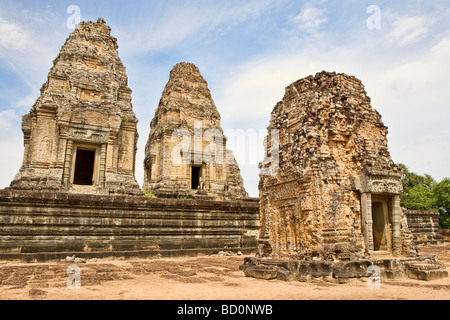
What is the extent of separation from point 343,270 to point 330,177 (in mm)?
1841

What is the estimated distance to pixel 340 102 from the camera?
24.6 ft

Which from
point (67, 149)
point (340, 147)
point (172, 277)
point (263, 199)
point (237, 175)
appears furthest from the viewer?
point (237, 175)

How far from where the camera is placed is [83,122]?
1330 centimetres

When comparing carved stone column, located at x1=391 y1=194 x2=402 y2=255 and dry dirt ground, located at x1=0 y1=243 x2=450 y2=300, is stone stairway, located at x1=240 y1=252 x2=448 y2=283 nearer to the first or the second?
dry dirt ground, located at x1=0 y1=243 x2=450 y2=300

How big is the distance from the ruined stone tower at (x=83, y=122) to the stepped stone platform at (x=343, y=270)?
8070 mm

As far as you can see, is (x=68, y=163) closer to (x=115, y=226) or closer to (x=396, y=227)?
(x=115, y=226)

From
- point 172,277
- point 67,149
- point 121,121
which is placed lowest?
point 172,277

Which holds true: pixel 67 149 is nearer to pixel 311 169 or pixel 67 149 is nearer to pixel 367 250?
pixel 311 169

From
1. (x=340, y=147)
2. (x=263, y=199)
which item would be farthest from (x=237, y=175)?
(x=340, y=147)

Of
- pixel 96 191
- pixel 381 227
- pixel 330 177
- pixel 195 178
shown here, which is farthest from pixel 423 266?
pixel 195 178

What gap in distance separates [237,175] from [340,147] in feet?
47.9

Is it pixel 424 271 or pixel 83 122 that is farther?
pixel 83 122

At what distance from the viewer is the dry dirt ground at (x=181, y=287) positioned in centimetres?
474
